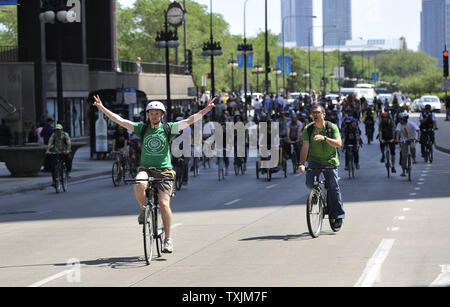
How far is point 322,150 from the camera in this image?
1375 centimetres

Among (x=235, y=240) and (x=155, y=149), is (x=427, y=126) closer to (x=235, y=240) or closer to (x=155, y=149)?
(x=235, y=240)

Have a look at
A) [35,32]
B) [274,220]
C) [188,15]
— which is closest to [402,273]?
[274,220]

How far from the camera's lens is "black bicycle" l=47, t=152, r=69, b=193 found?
23.4m

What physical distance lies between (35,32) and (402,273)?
38.8 meters

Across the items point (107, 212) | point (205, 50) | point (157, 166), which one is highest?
point (205, 50)

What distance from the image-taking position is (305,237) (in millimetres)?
13609

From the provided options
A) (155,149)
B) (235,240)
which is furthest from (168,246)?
(235,240)

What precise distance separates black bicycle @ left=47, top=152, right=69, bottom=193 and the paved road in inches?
12.7

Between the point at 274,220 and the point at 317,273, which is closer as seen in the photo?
the point at 317,273

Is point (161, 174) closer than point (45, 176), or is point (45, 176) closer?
point (161, 174)

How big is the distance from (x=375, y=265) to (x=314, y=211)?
2.99 metres

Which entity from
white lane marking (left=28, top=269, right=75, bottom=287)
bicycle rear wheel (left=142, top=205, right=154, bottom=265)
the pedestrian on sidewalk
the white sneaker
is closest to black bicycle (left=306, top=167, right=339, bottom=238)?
the white sneaker

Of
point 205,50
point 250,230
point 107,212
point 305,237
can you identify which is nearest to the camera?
point 305,237
